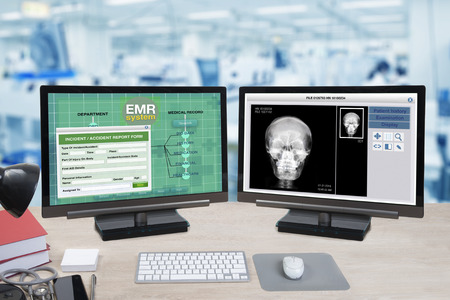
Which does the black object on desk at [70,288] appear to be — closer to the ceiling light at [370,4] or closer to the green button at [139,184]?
the green button at [139,184]

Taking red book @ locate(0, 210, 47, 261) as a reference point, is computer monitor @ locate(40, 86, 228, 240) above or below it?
above

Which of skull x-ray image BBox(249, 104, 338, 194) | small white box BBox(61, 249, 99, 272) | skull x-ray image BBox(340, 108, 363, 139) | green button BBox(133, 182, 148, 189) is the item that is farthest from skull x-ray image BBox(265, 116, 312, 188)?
small white box BBox(61, 249, 99, 272)

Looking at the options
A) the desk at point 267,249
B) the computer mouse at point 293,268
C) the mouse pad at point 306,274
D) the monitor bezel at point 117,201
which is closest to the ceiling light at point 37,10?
the desk at point 267,249

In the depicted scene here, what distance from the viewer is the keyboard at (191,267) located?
1.05m

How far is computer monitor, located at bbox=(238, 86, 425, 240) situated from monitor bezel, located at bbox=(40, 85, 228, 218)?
0.20 feet

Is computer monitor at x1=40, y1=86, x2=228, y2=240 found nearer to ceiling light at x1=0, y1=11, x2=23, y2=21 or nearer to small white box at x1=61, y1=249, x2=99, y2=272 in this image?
small white box at x1=61, y1=249, x2=99, y2=272

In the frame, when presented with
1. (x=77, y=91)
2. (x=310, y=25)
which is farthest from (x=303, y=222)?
(x=310, y=25)

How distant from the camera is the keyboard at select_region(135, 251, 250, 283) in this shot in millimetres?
1049

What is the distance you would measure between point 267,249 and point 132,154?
50 cm

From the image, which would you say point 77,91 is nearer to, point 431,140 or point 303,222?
point 303,222

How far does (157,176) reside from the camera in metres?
1.34

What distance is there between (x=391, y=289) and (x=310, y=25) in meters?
2.83

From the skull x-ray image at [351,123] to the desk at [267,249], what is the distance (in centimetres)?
32

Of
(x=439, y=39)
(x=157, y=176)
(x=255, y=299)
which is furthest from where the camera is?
(x=439, y=39)
